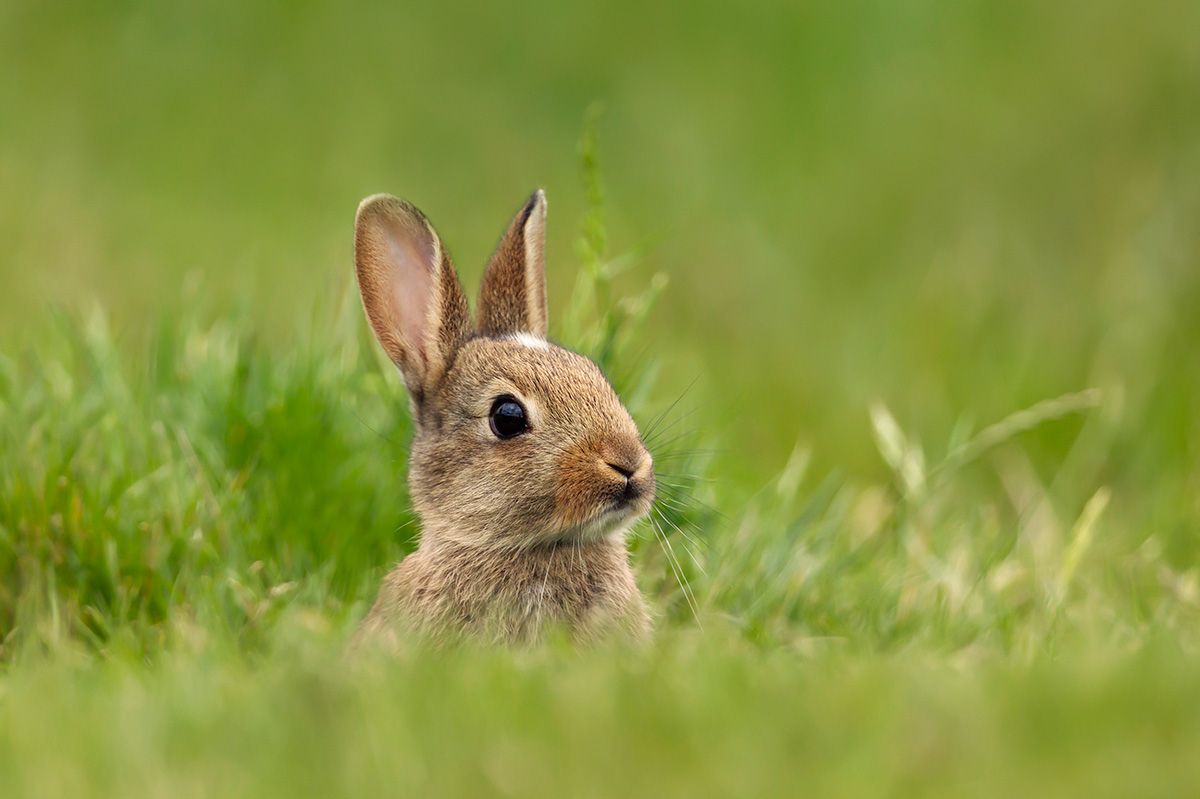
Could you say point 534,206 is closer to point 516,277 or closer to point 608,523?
point 516,277

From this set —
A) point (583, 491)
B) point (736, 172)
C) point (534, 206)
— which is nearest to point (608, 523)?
point (583, 491)

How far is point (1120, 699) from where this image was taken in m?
3.02

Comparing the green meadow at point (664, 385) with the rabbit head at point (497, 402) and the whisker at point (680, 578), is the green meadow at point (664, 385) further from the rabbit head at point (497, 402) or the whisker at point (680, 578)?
the rabbit head at point (497, 402)

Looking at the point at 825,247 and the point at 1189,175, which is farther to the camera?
the point at 825,247

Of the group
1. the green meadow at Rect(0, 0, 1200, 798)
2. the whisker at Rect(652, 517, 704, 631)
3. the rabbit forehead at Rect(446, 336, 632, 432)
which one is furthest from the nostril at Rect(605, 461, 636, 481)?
the green meadow at Rect(0, 0, 1200, 798)

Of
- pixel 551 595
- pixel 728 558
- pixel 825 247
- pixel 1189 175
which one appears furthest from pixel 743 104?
pixel 551 595

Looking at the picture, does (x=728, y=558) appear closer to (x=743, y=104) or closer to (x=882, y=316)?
(x=882, y=316)

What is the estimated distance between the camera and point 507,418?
15.6 ft

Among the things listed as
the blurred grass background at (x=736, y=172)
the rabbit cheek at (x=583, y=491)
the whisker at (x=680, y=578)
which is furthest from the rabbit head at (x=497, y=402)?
the blurred grass background at (x=736, y=172)

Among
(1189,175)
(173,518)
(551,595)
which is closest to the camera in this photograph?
(551,595)

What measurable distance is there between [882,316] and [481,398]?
13.5 ft

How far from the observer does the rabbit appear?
441 cm

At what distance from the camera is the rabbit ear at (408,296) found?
518cm

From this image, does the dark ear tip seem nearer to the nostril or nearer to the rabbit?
the rabbit
